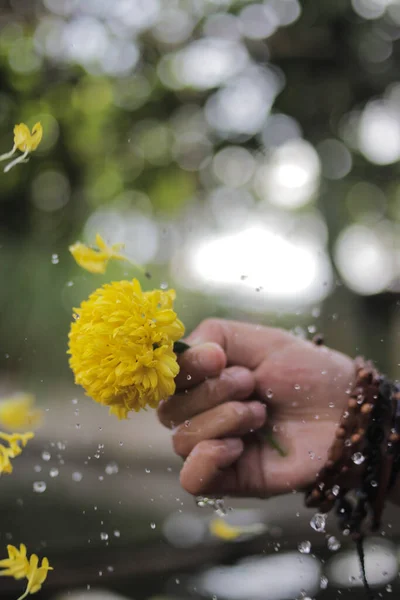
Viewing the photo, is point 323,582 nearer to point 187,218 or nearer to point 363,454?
point 363,454

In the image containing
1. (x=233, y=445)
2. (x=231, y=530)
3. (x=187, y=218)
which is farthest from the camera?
(x=187, y=218)

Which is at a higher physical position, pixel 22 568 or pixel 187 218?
pixel 22 568

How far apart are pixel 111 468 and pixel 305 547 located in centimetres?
24

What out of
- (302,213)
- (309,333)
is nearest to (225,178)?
(302,213)

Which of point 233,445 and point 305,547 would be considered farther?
point 305,547

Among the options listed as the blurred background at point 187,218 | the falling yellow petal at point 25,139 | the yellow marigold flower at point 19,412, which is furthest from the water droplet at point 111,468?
the falling yellow petal at point 25,139

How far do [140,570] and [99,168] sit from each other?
120 cm

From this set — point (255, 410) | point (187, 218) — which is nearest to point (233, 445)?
point (255, 410)

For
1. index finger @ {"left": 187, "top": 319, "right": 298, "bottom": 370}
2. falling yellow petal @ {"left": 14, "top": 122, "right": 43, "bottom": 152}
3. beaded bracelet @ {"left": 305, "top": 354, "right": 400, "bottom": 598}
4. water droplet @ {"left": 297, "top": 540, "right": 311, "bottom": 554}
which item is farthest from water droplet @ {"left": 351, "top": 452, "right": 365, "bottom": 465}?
falling yellow petal @ {"left": 14, "top": 122, "right": 43, "bottom": 152}

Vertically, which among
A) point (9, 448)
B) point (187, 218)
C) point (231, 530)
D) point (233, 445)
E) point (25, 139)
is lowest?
point (187, 218)

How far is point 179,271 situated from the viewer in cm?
74

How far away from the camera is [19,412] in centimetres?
58

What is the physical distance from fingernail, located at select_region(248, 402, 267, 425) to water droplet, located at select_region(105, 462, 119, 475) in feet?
0.87

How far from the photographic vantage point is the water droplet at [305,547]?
A: 0.61 metres
